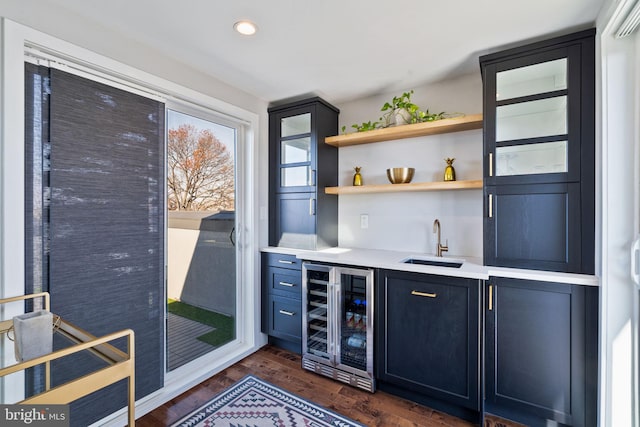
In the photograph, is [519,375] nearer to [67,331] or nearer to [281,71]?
[67,331]

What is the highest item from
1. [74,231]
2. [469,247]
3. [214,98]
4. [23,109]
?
[214,98]

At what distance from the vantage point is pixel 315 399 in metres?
2.14

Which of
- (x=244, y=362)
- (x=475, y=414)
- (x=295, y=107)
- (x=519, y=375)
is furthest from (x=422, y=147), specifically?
(x=244, y=362)

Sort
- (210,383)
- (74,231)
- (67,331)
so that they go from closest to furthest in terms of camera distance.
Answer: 1. (67,331)
2. (74,231)
3. (210,383)

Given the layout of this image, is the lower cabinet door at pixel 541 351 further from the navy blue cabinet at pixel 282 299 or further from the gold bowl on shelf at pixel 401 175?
the navy blue cabinet at pixel 282 299

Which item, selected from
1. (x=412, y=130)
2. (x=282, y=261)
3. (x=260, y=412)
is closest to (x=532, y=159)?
(x=412, y=130)

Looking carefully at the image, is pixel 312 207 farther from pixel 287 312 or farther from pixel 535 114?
pixel 535 114

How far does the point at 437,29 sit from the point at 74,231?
7.88ft

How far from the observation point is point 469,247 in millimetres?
2475

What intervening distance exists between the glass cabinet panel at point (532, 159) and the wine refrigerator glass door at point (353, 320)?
1205mm

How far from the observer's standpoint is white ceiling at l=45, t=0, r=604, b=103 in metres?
1.61

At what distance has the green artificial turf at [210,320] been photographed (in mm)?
2343

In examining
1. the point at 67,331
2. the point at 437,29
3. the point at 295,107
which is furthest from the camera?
the point at 295,107

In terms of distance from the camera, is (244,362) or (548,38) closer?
(548,38)
